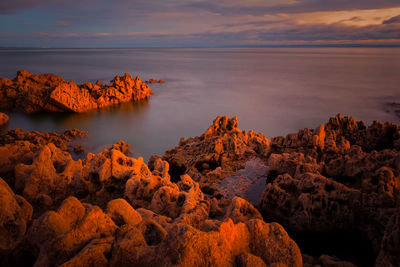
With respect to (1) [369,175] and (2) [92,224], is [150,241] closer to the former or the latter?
(2) [92,224]

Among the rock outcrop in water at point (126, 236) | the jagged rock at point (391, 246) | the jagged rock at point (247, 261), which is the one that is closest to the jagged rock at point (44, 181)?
the rock outcrop in water at point (126, 236)

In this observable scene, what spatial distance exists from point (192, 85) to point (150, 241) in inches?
1608

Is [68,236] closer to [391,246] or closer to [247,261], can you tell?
[247,261]

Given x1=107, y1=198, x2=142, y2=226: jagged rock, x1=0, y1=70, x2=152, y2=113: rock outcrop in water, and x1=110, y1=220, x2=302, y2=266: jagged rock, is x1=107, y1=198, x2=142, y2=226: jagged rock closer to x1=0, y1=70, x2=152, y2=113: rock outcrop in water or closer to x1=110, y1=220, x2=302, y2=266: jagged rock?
x1=110, y1=220, x2=302, y2=266: jagged rock

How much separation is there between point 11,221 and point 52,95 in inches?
863

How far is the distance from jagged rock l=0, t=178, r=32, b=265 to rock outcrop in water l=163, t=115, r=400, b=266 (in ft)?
15.6

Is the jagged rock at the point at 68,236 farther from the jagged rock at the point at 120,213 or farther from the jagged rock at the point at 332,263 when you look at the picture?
the jagged rock at the point at 332,263

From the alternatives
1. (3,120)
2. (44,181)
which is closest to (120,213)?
(44,181)

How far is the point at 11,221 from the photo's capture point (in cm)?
357

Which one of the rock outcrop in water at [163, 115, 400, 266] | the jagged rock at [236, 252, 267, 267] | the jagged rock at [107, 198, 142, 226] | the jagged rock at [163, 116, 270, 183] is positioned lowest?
the jagged rock at [163, 116, 270, 183]

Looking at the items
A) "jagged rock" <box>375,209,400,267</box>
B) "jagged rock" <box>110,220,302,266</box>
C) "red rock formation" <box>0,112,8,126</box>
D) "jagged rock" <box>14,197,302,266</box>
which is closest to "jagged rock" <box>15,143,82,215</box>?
"jagged rock" <box>14,197,302,266</box>

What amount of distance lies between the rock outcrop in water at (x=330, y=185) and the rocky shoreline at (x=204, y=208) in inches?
0.9

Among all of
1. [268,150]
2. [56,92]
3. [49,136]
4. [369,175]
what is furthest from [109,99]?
[369,175]

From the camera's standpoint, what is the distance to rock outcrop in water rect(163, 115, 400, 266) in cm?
478
